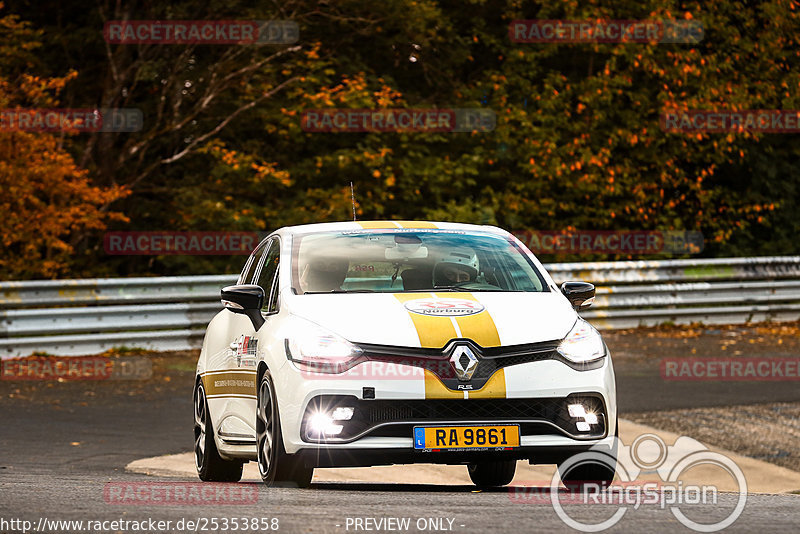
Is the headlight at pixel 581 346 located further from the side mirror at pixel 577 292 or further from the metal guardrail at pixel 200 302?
the metal guardrail at pixel 200 302

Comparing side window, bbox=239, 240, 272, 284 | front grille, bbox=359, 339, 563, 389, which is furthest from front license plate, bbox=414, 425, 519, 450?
side window, bbox=239, 240, 272, 284

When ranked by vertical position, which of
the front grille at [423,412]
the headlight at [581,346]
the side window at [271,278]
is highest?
the side window at [271,278]

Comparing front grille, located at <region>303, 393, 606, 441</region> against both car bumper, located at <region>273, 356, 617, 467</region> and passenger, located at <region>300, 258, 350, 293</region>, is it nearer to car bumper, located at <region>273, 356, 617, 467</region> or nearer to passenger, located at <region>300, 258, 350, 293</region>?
car bumper, located at <region>273, 356, 617, 467</region>

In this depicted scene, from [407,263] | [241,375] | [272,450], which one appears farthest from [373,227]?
[272,450]

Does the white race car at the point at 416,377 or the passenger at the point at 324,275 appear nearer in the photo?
the white race car at the point at 416,377

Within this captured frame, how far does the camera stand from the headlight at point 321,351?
7266mm

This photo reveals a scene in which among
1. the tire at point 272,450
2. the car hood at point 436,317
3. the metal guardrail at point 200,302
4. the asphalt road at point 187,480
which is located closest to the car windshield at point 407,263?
the car hood at point 436,317

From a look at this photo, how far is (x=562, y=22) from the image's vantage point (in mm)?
27016

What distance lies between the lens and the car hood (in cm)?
728

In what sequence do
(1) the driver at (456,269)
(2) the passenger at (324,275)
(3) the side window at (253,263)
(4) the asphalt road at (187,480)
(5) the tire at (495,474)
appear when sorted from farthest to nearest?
1. (5) the tire at (495,474)
2. (3) the side window at (253,263)
3. (1) the driver at (456,269)
4. (2) the passenger at (324,275)
5. (4) the asphalt road at (187,480)

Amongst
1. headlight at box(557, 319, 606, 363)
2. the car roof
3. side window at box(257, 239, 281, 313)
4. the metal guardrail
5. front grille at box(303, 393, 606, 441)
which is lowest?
the metal guardrail

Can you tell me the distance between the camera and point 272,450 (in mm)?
7594

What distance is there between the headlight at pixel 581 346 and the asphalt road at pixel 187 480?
808 mm

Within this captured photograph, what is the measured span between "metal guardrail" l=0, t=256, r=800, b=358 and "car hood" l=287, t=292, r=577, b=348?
33.3ft
